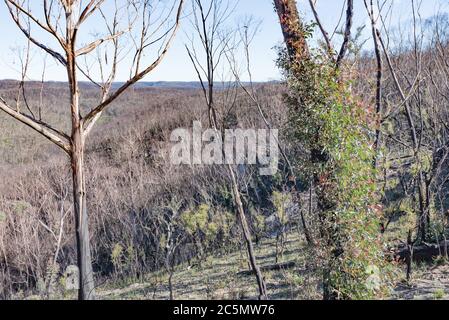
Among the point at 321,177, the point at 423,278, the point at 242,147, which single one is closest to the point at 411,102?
the point at 242,147

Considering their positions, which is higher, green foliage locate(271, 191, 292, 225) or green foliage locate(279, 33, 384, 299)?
green foliage locate(279, 33, 384, 299)

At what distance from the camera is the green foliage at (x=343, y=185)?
5121mm

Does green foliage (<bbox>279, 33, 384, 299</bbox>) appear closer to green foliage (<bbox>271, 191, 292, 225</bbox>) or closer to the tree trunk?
the tree trunk

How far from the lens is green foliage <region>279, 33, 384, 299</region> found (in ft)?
16.8

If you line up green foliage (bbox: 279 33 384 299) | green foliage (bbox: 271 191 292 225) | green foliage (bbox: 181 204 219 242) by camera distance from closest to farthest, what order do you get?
1. green foliage (bbox: 279 33 384 299)
2. green foliage (bbox: 271 191 292 225)
3. green foliage (bbox: 181 204 219 242)

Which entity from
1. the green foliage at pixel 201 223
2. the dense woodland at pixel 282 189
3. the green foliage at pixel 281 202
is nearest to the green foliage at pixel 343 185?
the dense woodland at pixel 282 189

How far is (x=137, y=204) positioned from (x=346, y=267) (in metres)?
13.0

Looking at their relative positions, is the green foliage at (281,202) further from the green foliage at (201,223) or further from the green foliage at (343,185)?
the green foliage at (343,185)

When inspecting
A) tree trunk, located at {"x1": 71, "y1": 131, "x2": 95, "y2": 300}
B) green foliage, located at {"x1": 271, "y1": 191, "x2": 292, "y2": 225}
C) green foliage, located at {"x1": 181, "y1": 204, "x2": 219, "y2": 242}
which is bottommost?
green foliage, located at {"x1": 181, "y1": 204, "x2": 219, "y2": 242}

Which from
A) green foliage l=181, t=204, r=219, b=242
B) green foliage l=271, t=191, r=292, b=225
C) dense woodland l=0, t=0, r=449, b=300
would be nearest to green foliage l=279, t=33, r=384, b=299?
dense woodland l=0, t=0, r=449, b=300

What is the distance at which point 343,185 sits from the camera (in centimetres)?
515

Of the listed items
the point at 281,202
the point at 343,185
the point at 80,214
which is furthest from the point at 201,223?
the point at 80,214
